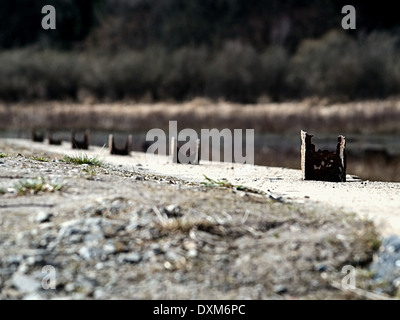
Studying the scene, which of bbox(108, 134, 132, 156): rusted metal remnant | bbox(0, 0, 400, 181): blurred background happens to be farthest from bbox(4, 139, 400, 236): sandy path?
bbox(0, 0, 400, 181): blurred background

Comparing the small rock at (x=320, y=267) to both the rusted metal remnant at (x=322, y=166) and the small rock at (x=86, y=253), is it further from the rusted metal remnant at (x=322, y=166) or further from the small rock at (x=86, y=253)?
the rusted metal remnant at (x=322, y=166)

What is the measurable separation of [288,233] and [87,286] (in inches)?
105

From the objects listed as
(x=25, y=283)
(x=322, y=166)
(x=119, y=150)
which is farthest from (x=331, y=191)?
(x=119, y=150)

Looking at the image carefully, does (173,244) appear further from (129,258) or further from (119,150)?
(119,150)

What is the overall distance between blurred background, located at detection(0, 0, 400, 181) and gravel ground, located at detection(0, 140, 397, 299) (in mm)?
26666

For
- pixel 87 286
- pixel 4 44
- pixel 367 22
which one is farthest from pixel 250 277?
pixel 4 44

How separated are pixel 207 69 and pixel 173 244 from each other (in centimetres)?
5579

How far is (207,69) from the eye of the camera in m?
63.4

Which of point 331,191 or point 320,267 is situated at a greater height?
point 331,191

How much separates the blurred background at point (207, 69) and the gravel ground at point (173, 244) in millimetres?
26666

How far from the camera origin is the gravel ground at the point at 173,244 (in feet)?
24.9

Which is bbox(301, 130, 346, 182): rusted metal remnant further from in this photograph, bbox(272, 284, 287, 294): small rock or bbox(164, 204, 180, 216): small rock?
bbox(272, 284, 287, 294): small rock

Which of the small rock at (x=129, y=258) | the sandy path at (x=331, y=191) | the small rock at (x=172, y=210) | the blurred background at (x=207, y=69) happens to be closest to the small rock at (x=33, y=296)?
the small rock at (x=129, y=258)
